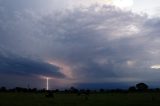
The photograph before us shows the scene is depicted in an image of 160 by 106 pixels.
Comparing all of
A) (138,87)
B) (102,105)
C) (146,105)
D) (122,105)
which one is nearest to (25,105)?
(102,105)

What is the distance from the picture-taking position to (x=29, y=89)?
176 meters

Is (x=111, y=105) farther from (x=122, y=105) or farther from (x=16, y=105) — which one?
(x=16, y=105)

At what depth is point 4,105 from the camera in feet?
148

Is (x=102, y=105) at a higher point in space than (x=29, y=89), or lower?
lower

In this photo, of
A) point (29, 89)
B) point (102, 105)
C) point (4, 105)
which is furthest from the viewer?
point (29, 89)

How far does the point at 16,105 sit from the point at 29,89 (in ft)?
433

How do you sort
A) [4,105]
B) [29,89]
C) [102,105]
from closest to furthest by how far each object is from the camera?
[4,105] → [102,105] → [29,89]

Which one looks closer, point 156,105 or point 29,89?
point 156,105

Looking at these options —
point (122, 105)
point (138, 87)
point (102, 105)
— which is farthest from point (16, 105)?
point (138, 87)

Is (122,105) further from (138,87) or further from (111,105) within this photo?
(138,87)

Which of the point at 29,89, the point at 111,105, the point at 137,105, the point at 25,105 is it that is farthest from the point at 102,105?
the point at 29,89

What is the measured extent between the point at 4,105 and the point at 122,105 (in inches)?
762

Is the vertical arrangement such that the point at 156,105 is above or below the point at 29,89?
below

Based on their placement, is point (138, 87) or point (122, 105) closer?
point (122, 105)
